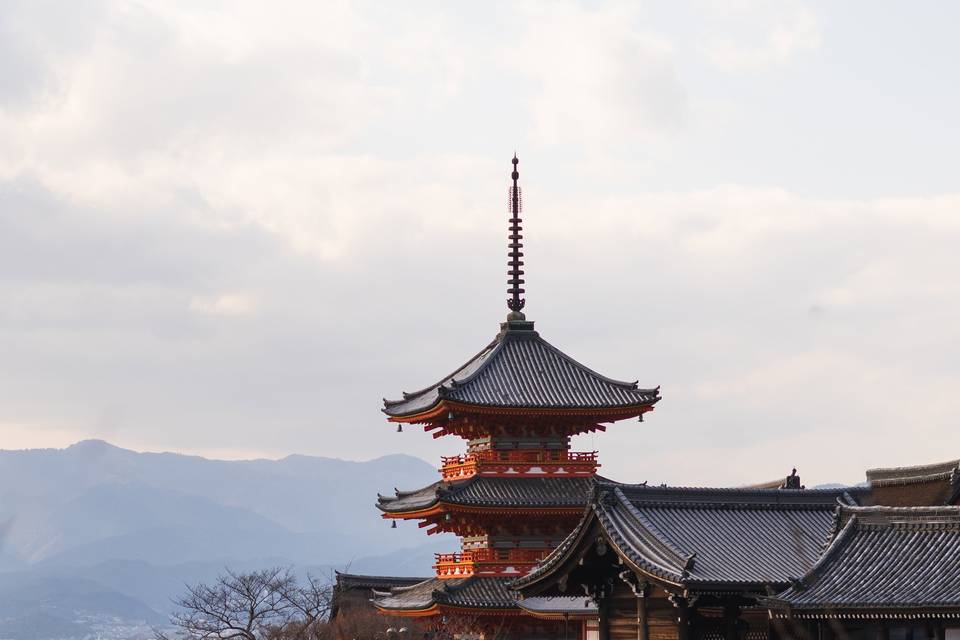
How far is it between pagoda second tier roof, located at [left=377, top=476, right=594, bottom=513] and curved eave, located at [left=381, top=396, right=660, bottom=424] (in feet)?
8.07

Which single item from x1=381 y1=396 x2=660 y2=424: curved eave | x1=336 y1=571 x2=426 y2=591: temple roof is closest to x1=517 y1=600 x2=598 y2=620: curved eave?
x1=381 y1=396 x2=660 y2=424: curved eave

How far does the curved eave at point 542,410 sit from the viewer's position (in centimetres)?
5531

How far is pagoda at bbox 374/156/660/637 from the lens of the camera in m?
54.7

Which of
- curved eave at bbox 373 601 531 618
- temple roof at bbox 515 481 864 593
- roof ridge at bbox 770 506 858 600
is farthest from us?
curved eave at bbox 373 601 531 618

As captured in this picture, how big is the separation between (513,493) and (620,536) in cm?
1543

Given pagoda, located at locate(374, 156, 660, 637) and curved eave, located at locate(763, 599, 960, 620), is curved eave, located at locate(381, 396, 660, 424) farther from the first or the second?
curved eave, located at locate(763, 599, 960, 620)

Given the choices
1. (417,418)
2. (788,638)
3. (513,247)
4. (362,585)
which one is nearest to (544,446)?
(417,418)

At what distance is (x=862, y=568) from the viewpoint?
37719mm

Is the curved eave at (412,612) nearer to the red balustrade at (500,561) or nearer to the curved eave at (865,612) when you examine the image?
the red balustrade at (500,561)

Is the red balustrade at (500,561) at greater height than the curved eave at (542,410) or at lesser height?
lesser

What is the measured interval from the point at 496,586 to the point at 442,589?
2.21 metres

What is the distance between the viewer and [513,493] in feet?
182

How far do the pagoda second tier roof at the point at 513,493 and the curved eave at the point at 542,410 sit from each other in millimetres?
2460

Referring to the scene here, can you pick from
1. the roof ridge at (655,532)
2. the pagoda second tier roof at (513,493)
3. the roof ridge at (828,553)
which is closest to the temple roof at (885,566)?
the roof ridge at (828,553)
